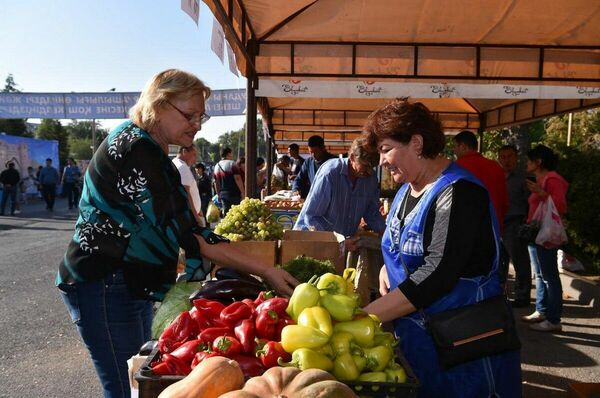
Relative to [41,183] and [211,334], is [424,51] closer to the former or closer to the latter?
[211,334]

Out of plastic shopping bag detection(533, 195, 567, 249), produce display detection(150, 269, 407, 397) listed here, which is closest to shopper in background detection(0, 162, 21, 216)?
plastic shopping bag detection(533, 195, 567, 249)

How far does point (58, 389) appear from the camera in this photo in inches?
164

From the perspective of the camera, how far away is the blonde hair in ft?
7.51

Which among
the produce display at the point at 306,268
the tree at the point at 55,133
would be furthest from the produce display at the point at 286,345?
the tree at the point at 55,133

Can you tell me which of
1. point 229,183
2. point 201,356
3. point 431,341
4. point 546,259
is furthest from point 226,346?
point 229,183

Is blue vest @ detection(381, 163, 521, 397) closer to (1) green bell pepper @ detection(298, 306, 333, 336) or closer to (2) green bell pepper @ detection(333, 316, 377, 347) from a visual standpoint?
(2) green bell pepper @ detection(333, 316, 377, 347)

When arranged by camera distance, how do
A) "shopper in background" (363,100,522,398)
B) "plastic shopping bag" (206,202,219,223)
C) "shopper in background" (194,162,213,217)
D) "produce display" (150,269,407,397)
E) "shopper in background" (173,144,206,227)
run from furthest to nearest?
"shopper in background" (194,162,213,217)
"plastic shopping bag" (206,202,219,223)
"shopper in background" (173,144,206,227)
"shopper in background" (363,100,522,398)
"produce display" (150,269,407,397)

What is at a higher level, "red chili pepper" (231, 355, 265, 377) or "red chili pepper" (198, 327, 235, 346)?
"red chili pepper" (198, 327, 235, 346)

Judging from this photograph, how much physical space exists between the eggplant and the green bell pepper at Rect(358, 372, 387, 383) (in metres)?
0.85

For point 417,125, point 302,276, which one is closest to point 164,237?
point 302,276

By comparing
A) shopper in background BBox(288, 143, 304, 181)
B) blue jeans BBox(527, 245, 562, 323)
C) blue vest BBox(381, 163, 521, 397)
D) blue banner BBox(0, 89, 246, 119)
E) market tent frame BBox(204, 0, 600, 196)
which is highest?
blue banner BBox(0, 89, 246, 119)

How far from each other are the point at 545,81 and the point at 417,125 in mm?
6146

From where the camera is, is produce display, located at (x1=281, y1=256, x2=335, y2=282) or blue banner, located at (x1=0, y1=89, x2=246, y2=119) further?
blue banner, located at (x1=0, y1=89, x2=246, y2=119)

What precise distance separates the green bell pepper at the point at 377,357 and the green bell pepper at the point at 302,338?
0.51 feet
